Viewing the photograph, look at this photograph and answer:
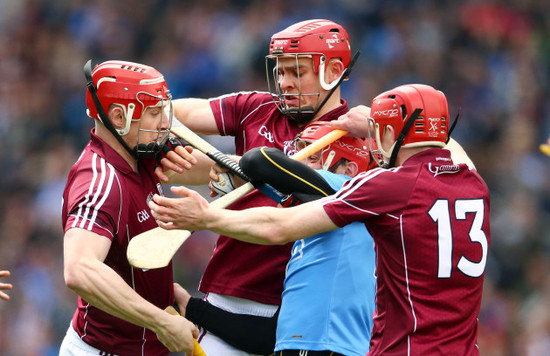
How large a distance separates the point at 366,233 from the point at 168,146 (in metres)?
1.10

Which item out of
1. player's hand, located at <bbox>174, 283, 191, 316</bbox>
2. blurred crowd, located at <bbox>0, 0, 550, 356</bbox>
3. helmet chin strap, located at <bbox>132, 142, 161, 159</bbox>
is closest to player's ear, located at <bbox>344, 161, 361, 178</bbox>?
helmet chin strap, located at <bbox>132, 142, 161, 159</bbox>

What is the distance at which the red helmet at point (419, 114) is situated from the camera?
3.60 m

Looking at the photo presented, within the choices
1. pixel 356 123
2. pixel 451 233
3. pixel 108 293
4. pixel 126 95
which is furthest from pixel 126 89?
pixel 451 233

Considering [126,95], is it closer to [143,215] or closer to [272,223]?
[143,215]

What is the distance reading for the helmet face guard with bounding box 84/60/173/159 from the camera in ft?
13.3

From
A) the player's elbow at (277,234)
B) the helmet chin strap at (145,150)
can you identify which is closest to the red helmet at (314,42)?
the helmet chin strap at (145,150)

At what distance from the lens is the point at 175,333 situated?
3.74 metres

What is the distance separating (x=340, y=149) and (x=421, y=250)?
35.5 inches

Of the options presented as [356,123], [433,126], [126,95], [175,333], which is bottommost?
[175,333]

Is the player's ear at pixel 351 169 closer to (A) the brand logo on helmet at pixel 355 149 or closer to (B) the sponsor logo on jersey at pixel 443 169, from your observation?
(A) the brand logo on helmet at pixel 355 149

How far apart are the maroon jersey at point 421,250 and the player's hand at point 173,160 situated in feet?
3.18

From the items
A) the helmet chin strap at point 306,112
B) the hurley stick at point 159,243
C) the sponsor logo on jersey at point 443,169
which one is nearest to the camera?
the sponsor logo on jersey at point 443,169

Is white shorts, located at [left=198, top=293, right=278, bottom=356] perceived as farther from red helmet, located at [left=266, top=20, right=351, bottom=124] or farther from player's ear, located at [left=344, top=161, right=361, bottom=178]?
red helmet, located at [left=266, top=20, right=351, bottom=124]

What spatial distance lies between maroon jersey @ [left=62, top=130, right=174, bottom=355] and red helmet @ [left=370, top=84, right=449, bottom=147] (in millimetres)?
1176
